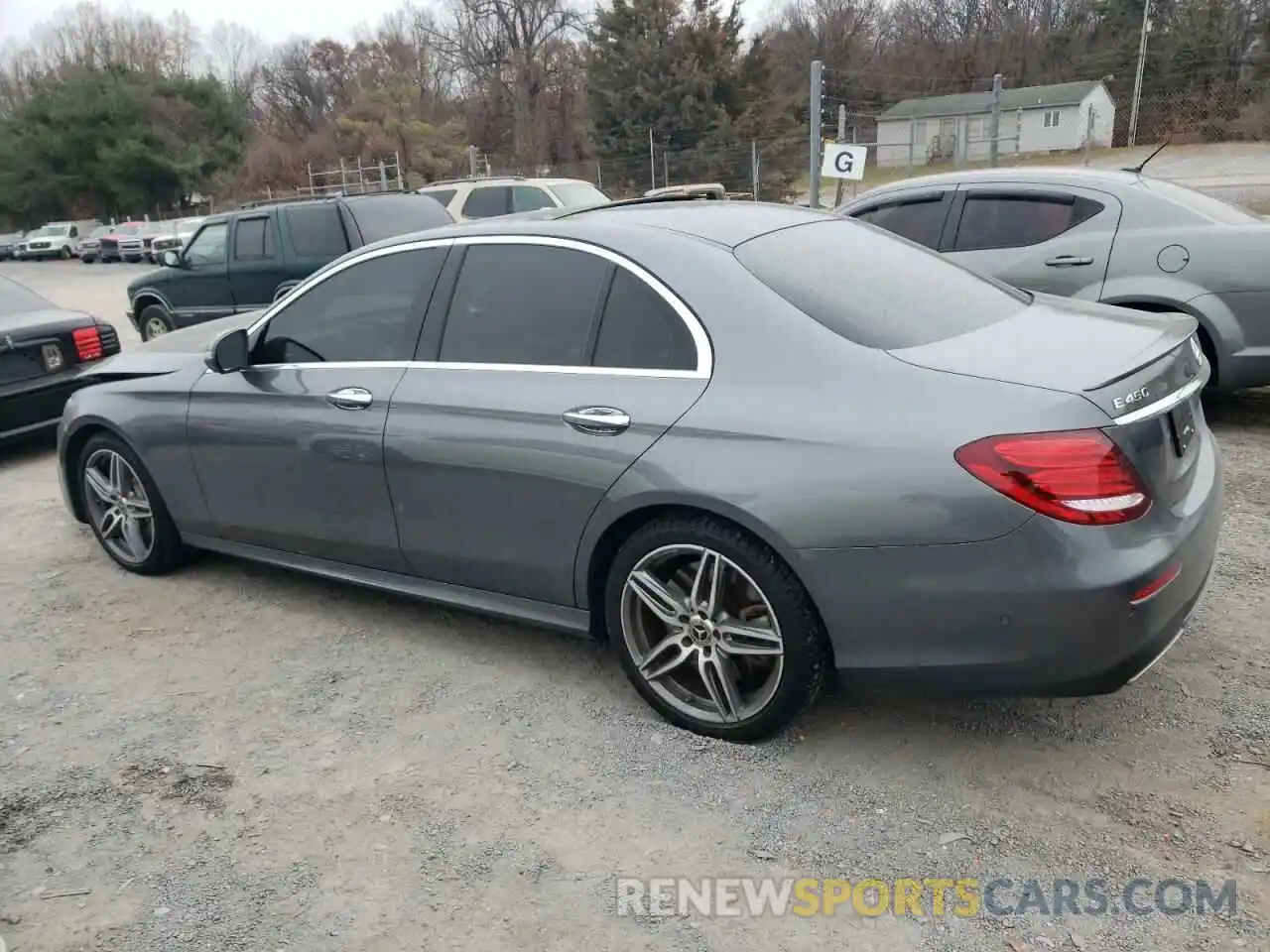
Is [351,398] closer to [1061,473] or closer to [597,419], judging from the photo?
[597,419]

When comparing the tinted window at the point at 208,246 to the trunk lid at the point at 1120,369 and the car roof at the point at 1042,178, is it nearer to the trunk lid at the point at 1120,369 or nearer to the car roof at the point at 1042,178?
the car roof at the point at 1042,178

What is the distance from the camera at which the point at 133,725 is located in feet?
11.5

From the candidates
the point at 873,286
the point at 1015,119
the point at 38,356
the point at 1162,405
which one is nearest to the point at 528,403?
the point at 873,286

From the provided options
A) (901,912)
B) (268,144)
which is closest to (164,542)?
(901,912)

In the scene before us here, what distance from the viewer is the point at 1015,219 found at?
640 centimetres

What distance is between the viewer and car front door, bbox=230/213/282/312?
1021 cm

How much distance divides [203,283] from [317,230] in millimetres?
2108

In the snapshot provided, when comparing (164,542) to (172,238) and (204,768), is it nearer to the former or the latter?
(204,768)

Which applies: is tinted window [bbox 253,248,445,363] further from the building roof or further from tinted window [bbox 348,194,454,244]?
the building roof

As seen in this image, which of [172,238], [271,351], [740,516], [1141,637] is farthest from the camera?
[172,238]

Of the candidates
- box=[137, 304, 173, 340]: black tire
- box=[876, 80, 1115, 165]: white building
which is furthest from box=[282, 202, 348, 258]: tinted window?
box=[876, 80, 1115, 165]: white building

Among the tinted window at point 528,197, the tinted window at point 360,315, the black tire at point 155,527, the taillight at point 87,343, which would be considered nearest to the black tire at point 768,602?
the tinted window at point 360,315

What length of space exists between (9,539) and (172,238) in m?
29.5

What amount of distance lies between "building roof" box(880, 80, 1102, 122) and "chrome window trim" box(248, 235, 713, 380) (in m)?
39.7
